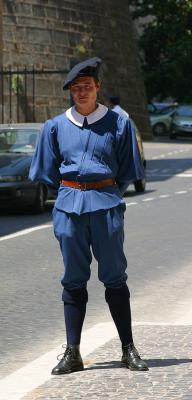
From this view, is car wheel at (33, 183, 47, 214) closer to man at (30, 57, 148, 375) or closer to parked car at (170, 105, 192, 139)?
man at (30, 57, 148, 375)

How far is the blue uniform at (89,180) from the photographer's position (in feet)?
23.5

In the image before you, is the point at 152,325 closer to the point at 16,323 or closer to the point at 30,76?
the point at 16,323

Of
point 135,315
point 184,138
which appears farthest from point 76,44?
point 135,315

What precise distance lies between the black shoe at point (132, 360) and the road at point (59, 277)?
0.75m

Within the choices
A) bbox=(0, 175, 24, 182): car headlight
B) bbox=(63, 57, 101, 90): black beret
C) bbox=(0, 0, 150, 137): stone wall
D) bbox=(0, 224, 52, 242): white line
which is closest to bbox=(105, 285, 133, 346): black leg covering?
bbox=(63, 57, 101, 90): black beret

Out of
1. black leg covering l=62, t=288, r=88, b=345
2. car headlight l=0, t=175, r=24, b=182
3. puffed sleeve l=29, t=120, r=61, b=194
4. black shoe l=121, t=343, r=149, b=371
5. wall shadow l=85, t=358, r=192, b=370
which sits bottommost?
wall shadow l=85, t=358, r=192, b=370

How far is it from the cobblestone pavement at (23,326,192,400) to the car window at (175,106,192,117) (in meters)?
43.2

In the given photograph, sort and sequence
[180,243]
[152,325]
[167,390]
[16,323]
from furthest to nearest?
[180,243]
[16,323]
[152,325]
[167,390]

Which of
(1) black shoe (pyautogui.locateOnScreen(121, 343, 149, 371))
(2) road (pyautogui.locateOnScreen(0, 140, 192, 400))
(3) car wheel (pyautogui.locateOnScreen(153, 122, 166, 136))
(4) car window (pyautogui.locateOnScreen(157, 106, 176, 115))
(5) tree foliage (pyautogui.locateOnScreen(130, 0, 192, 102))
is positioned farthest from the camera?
(4) car window (pyautogui.locateOnScreen(157, 106, 176, 115))

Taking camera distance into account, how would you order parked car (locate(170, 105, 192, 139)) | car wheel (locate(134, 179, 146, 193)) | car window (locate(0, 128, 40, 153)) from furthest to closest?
parked car (locate(170, 105, 192, 139)), car wheel (locate(134, 179, 146, 193)), car window (locate(0, 128, 40, 153))

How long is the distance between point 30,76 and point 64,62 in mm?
2166

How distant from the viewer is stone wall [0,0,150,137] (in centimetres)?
4134

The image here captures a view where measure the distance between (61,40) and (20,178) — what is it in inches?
933

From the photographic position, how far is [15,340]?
8648 millimetres
